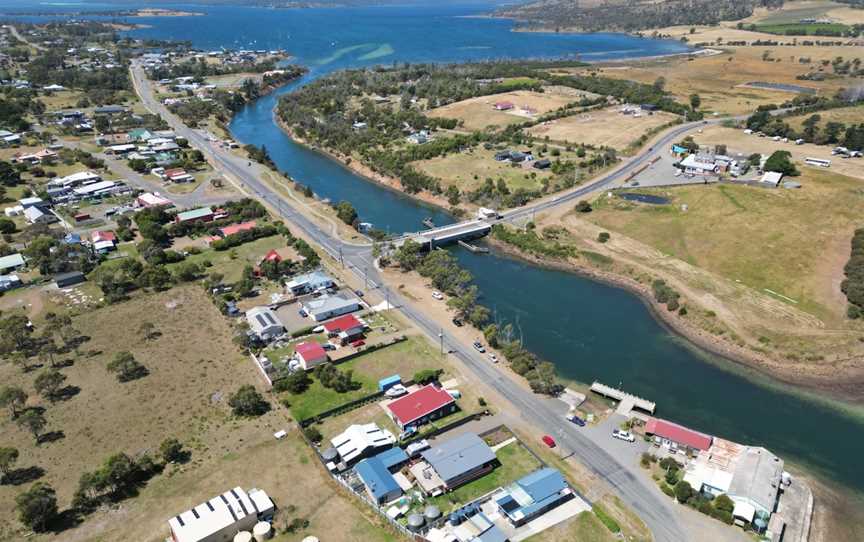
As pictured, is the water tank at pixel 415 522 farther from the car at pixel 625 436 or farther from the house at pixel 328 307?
the house at pixel 328 307

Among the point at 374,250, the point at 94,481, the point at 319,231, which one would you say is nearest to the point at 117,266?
the point at 319,231

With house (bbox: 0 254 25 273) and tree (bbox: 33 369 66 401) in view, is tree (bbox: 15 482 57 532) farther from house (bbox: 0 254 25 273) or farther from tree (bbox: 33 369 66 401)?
house (bbox: 0 254 25 273)

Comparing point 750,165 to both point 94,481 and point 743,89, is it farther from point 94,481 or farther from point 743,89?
point 94,481

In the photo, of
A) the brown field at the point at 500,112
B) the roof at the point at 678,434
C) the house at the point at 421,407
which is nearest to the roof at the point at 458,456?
the house at the point at 421,407

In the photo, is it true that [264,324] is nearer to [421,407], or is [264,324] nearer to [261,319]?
[261,319]

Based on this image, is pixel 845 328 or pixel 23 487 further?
pixel 845 328

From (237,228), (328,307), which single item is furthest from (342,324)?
(237,228)

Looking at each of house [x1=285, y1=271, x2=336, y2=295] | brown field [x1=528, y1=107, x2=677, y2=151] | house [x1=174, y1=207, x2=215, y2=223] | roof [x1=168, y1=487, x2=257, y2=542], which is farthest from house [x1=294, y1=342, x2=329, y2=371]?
brown field [x1=528, y1=107, x2=677, y2=151]
